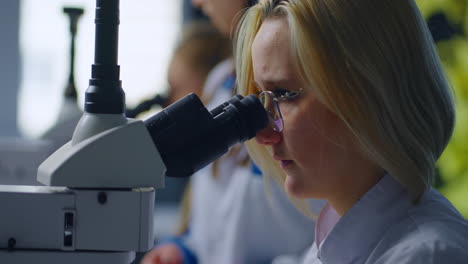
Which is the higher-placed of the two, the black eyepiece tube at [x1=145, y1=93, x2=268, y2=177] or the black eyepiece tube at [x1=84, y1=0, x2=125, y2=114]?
the black eyepiece tube at [x1=84, y1=0, x2=125, y2=114]

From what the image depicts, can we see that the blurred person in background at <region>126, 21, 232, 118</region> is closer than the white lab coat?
No

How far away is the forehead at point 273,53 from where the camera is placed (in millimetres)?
991

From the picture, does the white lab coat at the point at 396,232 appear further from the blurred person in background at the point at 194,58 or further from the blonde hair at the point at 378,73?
the blurred person in background at the point at 194,58

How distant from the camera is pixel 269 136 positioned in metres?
1.00

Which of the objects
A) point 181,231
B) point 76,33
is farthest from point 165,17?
point 76,33

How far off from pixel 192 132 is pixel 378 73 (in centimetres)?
25

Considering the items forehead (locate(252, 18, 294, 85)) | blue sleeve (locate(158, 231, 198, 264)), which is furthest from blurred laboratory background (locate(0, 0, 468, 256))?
forehead (locate(252, 18, 294, 85))

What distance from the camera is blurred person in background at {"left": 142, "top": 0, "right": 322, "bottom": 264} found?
1.80m

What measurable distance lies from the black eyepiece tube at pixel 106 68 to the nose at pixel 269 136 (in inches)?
8.9

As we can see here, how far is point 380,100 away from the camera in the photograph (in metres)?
0.97

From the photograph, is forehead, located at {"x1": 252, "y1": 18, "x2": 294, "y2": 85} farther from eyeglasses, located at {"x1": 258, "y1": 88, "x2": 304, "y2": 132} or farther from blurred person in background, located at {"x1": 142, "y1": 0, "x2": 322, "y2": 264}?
blurred person in background, located at {"x1": 142, "y1": 0, "x2": 322, "y2": 264}

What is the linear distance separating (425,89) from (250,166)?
0.90m

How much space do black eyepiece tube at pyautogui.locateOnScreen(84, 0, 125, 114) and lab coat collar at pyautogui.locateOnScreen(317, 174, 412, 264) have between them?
35 cm

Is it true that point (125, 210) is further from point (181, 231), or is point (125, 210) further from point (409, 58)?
point (181, 231)
